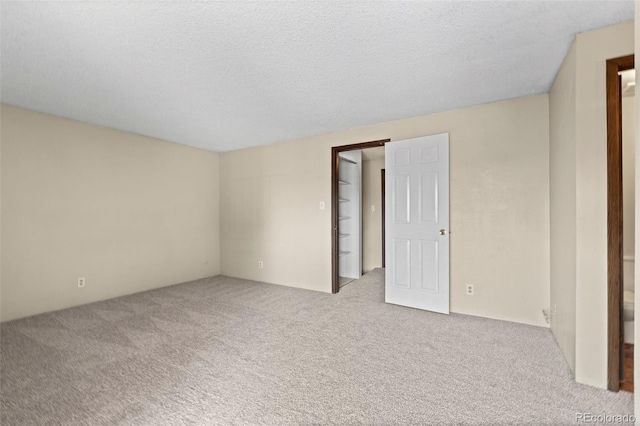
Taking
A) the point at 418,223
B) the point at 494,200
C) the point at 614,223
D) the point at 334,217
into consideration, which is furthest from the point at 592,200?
the point at 334,217

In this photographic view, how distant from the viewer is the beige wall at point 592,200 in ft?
6.07

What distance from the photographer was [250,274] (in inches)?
200

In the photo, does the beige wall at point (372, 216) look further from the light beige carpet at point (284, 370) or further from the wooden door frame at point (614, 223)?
the wooden door frame at point (614, 223)

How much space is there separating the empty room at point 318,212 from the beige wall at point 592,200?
0.01m

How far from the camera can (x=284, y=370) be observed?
2100 millimetres

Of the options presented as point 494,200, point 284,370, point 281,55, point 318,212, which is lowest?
point 284,370

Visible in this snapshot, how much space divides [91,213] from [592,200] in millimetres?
5156

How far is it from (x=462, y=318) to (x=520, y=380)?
3.77 ft

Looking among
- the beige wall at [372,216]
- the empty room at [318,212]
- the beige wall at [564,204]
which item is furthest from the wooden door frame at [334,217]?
the beige wall at [564,204]

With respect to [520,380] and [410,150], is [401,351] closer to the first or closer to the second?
[520,380]

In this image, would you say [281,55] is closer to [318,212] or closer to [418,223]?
[418,223]

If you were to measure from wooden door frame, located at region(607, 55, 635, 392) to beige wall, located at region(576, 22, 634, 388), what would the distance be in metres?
0.02

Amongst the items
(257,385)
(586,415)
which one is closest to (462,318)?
(586,415)

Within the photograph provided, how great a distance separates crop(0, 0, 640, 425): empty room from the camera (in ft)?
5.75
